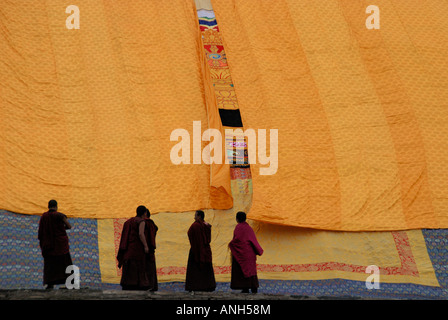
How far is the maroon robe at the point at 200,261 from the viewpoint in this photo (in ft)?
28.1

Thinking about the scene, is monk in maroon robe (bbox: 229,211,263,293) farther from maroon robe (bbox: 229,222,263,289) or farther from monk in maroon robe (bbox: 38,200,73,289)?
monk in maroon robe (bbox: 38,200,73,289)

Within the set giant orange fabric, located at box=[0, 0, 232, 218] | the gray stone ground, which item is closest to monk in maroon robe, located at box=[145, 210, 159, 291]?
the gray stone ground

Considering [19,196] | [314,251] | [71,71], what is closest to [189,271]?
[314,251]

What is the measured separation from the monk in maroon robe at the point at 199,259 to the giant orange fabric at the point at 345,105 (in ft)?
4.12

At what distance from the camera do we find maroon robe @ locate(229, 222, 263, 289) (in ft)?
27.6

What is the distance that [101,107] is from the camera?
1117 centimetres

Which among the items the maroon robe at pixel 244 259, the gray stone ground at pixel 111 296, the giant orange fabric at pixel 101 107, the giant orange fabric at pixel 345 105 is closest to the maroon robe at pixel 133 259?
the maroon robe at pixel 244 259

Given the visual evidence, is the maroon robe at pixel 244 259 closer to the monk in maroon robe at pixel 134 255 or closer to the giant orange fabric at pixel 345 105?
the monk in maroon robe at pixel 134 255

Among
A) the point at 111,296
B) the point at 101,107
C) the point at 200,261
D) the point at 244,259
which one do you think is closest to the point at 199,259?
the point at 200,261

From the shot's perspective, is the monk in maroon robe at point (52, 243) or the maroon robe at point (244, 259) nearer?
the monk in maroon robe at point (52, 243)

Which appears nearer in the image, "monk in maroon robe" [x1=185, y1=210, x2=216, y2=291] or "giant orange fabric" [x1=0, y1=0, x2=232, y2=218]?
"monk in maroon robe" [x1=185, y1=210, x2=216, y2=291]

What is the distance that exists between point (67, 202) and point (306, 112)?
394 cm

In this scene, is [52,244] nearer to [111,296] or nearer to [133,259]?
[133,259]

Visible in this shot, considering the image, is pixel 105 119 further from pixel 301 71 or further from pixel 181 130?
pixel 301 71
